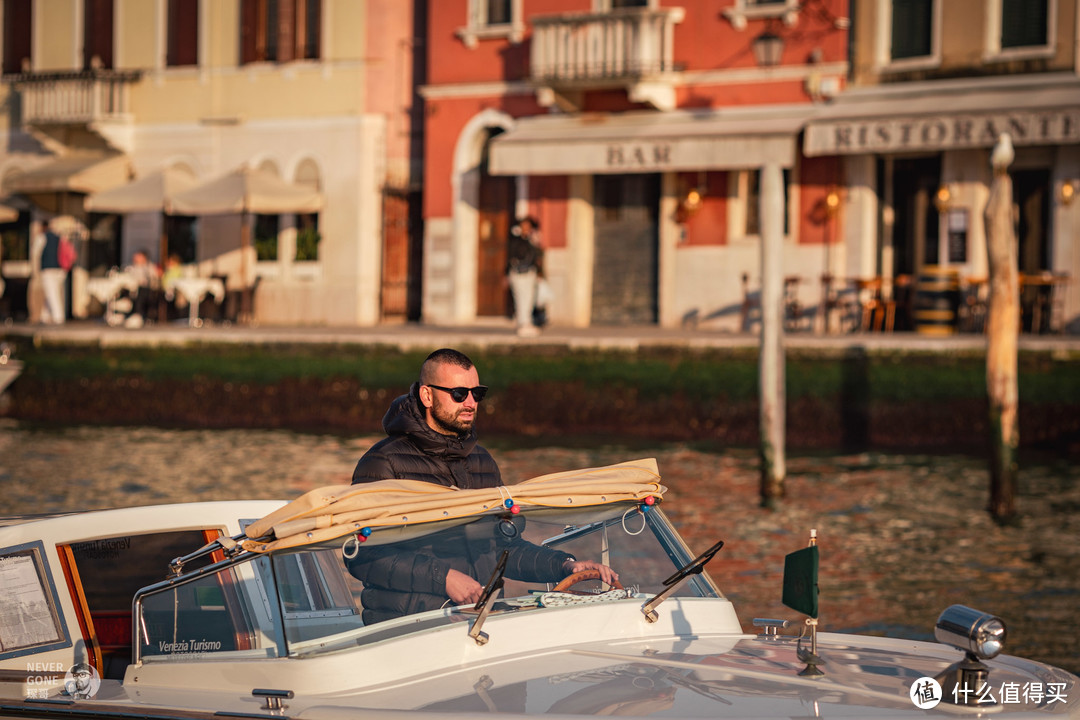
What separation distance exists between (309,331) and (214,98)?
813 cm

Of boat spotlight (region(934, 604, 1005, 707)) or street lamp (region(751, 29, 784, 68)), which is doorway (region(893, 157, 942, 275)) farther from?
boat spotlight (region(934, 604, 1005, 707))

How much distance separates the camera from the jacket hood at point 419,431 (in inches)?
206

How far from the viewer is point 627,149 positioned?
2252 centimetres

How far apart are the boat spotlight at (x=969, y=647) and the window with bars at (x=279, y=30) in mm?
25085

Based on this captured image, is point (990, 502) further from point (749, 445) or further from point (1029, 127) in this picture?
point (1029, 127)

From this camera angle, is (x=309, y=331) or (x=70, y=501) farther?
(x=309, y=331)

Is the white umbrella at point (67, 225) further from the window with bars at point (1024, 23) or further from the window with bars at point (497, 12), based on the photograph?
the window with bars at point (1024, 23)

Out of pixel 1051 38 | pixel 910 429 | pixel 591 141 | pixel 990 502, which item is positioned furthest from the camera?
pixel 591 141

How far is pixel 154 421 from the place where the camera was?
72.7 ft

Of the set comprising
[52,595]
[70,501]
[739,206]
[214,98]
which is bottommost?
[70,501]

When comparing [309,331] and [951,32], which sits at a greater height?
[951,32]

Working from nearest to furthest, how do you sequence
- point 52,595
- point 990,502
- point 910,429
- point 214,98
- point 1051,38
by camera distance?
point 52,595, point 990,502, point 910,429, point 1051,38, point 214,98

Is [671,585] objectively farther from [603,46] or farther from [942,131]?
[603,46]

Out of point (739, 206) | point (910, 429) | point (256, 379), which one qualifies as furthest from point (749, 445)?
point (256, 379)
